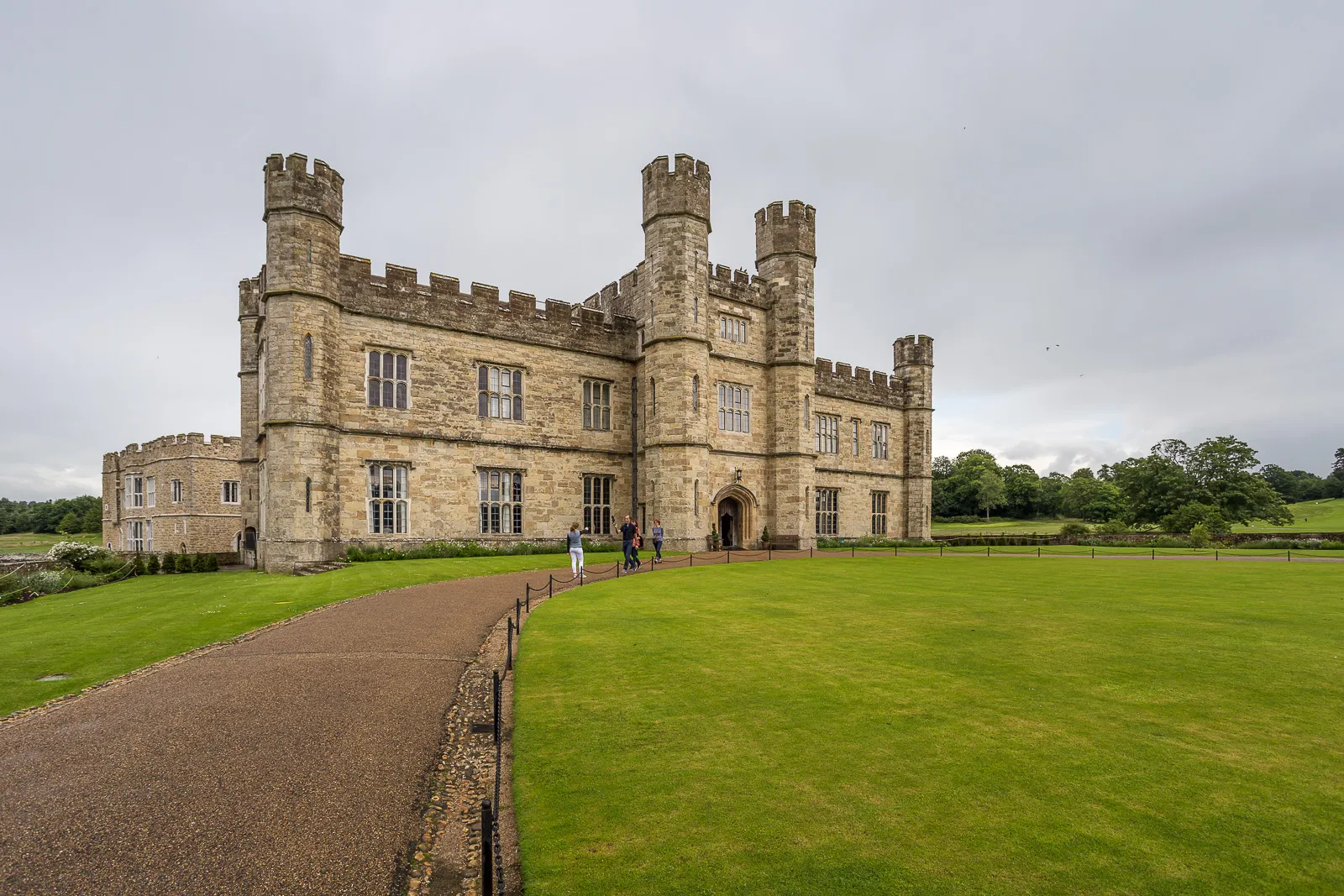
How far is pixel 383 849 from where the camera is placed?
459 cm

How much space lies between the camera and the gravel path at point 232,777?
14.4 feet

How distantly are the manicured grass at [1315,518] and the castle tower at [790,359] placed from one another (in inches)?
1686

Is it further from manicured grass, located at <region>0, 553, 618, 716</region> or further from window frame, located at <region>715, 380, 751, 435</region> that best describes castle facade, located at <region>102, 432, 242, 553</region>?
window frame, located at <region>715, 380, 751, 435</region>

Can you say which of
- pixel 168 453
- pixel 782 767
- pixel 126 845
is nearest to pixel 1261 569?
pixel 782 767

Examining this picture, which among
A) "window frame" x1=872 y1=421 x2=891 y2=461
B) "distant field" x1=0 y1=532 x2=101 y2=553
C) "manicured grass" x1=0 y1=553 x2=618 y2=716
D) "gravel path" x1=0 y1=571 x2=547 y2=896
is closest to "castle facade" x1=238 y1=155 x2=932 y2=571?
"manicured grass" x1=0 y1=553 x2=618 y2=716

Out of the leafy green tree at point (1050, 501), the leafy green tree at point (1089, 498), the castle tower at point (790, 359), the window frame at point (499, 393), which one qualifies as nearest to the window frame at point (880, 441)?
the castle tower at point (790, 359)

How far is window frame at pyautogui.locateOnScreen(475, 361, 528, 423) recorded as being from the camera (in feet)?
87.6

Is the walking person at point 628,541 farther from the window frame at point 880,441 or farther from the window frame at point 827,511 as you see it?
the window frame at point 880,441

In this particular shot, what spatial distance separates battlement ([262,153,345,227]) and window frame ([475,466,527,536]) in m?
11.3

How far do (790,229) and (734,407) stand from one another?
9.70m

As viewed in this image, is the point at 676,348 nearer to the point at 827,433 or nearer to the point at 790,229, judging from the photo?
the point at 790,229

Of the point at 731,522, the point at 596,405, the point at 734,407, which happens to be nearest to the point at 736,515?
the point at 731,522

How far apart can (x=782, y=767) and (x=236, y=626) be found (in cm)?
1158

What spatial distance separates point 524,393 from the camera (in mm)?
27656
